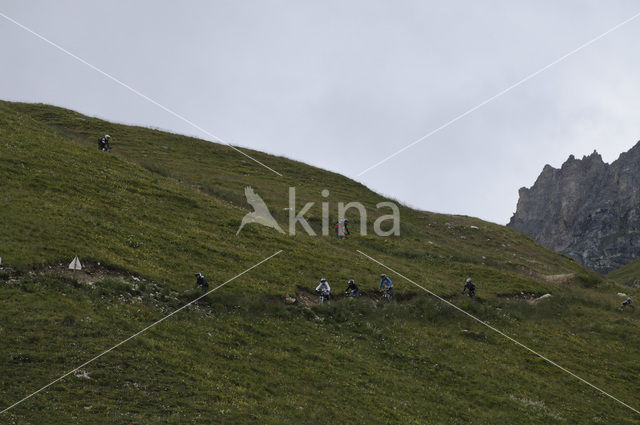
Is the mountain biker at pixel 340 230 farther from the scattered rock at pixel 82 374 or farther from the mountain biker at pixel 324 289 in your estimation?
the scattered rock at pixel 82 374

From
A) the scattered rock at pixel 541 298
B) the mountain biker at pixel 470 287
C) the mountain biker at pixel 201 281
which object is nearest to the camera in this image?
the mountain biker at pixel 201 281

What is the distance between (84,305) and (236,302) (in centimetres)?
885

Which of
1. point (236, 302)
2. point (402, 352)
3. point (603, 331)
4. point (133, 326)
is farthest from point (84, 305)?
point (603, 331)

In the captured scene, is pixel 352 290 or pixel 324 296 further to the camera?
pixel 352 290

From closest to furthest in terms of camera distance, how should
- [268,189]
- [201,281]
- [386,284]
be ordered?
[201,281]
[386,284]
[268,189]

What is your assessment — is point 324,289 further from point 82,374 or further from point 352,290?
point 82,374

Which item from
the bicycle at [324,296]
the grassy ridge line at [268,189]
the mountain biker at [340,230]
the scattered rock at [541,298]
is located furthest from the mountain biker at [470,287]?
the mountain biker at [340,230]

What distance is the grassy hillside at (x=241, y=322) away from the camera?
21109 mm

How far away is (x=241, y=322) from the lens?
29656 mm

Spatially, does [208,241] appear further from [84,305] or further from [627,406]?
[627,406]

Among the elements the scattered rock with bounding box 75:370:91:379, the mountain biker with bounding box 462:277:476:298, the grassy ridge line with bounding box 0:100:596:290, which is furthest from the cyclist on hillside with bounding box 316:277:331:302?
the scattered rock with bounding box 75:370:91:379

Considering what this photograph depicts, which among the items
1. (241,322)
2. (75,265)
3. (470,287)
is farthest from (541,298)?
(75,265)

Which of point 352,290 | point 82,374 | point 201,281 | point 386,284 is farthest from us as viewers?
point 386,284

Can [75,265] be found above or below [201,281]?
above
